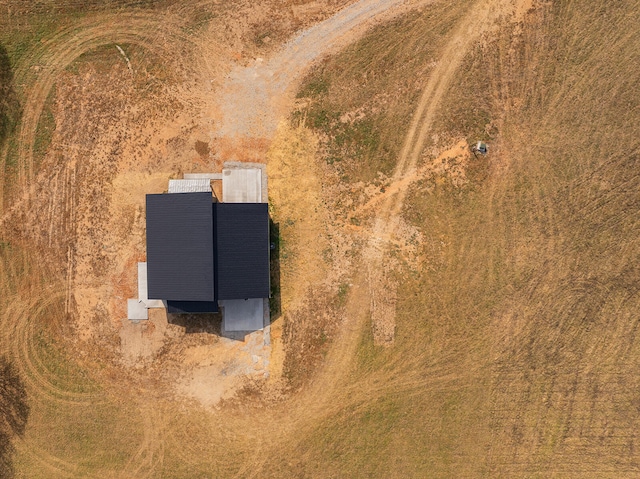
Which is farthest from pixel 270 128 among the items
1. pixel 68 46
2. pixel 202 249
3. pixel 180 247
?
pixel 68 46

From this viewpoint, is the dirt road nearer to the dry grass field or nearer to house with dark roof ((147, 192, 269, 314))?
the dry grass field

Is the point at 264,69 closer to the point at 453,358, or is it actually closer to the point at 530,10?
the point at 530,10

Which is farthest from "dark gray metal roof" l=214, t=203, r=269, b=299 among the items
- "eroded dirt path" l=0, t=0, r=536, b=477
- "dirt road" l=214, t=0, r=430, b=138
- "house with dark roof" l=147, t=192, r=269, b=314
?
"dirt road" l=214, t=0, r=430, b=138

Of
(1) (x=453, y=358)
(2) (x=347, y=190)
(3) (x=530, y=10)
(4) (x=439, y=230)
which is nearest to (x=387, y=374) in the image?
(1) (x=453, y=358)

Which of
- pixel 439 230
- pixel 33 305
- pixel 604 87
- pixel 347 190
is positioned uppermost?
pixel 604 87

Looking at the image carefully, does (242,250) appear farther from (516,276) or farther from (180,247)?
(516,276)

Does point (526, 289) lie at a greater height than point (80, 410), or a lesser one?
greater
